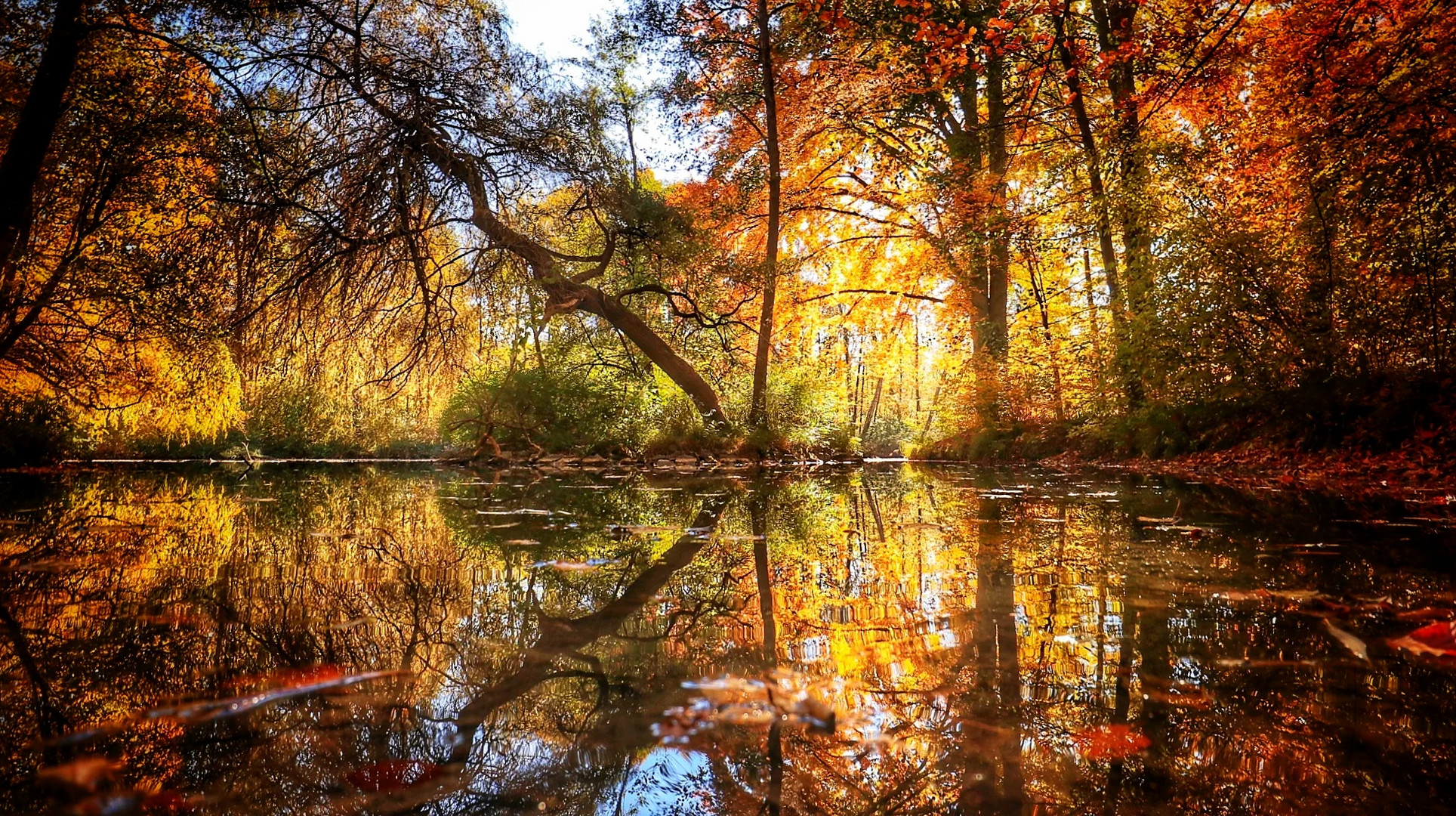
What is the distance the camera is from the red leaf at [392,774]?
1040mm

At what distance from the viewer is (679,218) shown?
972 centimetres

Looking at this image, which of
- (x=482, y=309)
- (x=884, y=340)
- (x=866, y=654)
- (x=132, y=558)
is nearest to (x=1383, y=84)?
(x=866, y=654)

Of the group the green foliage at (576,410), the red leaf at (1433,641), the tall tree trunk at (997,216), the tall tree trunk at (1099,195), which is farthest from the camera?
the green foliage at (576,410)

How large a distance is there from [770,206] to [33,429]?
11.8 m

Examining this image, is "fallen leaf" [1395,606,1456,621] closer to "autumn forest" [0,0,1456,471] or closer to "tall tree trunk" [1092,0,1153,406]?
"autumn forest" [0,0,1456,471]

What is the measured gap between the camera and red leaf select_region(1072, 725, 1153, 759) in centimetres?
118

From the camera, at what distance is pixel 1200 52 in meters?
10.5

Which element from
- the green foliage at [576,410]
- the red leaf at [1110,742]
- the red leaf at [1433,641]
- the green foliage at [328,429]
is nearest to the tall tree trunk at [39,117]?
the red leaf at [1110,742]

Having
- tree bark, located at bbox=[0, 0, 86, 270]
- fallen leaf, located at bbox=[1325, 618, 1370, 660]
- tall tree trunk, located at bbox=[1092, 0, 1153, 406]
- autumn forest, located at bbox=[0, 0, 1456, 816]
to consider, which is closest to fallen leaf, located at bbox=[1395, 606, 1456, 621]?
autumn forest, located at bbox=[0, 0, 1456, 816]

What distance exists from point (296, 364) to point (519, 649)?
208 inches

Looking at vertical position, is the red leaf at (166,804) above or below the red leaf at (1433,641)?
above

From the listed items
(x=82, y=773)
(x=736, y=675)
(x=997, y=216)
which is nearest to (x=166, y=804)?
(x=82, y=773)

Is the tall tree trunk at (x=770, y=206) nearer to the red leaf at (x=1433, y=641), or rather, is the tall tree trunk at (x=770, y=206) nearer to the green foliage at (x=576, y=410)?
the green foliage at (x=576, y=410)

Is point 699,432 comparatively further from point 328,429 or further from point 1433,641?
point 328,429
